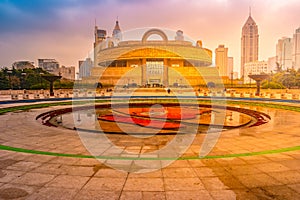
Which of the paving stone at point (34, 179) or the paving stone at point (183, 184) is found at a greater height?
the paving stone at point (34, 179)

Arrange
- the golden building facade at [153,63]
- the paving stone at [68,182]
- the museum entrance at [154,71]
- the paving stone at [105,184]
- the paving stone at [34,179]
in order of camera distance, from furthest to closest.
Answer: the museum entrance at [154,71], the golden building facade at [153,63], the paving stone at [34,179], the paving stone at [68,182], the paving stone at [105,184]

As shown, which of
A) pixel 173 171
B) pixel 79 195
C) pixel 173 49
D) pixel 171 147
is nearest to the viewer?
Result: pixel 79 195

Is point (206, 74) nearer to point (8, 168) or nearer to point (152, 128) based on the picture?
point (152, 128)

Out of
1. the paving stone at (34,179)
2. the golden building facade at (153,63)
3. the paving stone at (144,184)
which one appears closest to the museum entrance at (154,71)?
the golden building facade at (153,63)

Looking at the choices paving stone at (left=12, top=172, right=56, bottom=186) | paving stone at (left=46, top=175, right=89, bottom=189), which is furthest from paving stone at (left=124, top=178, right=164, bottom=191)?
paving stone at (left=12, top=172, right=56, bottom=186)

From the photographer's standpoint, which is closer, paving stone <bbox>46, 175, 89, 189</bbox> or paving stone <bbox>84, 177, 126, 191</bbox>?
paving stone <bbox>84, 177, 126, 191</bbox>

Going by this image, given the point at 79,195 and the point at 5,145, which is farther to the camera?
the point at 5,145

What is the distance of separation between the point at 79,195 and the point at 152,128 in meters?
7.43

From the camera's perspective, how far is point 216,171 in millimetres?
5609

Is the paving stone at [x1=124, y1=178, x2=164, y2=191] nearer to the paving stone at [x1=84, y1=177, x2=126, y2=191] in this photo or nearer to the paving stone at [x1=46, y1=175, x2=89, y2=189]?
the paving stone at [x1=84, y1=177, x2=126, y2=191]

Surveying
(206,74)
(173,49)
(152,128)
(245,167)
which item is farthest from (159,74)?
(245,167)

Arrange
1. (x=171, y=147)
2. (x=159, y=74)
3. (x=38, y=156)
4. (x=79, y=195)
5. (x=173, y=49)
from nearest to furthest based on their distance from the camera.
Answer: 1. (x=79, y=195)
2. (x=38, y=156)
3. (x=171, y=147)
4. (x=173, y=49)
5. (x=159, y=74)

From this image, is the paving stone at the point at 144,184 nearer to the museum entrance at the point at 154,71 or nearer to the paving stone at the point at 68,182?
the paving stone at the point at 68,182

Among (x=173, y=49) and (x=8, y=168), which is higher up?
(x=173, y=49)
